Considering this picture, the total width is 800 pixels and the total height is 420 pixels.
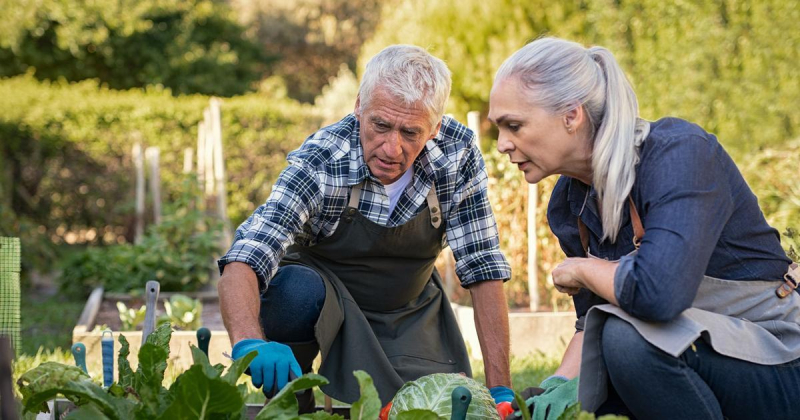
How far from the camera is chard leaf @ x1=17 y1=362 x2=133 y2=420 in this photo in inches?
72.3

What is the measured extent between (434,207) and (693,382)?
47.4 inches

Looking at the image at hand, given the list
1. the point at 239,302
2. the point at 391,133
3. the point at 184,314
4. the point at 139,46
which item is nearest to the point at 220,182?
the point at 184,314

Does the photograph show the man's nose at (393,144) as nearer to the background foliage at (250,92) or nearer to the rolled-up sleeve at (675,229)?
the background foliage at (250,92)

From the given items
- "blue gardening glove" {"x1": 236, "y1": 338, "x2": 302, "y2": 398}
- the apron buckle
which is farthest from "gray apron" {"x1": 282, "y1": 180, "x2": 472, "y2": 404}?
the apron buckle

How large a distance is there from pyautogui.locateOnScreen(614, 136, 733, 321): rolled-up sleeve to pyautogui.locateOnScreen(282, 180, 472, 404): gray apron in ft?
3.48

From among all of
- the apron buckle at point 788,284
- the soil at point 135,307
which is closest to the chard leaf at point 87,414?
the apron buckle at point 788,284

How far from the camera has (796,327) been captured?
215 centimetres

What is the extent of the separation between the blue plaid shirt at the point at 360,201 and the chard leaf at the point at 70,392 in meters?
0.61

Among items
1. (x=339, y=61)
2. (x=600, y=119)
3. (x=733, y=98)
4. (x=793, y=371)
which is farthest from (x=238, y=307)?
(x=339, y=61)

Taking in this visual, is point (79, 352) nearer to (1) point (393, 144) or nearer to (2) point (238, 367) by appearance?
(2) point (238, 367)

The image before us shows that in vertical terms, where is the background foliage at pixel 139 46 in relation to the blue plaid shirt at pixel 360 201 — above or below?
above

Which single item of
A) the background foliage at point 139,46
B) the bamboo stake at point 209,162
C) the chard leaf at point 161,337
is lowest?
the chard leaf at point 161,337

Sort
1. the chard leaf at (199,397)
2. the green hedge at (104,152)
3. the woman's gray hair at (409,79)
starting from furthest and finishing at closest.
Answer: the green hedge at (104,152) < the woman's gray hair at (409,79) < the chard leaf at (199,397)

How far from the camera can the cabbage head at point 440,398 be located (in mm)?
2182
